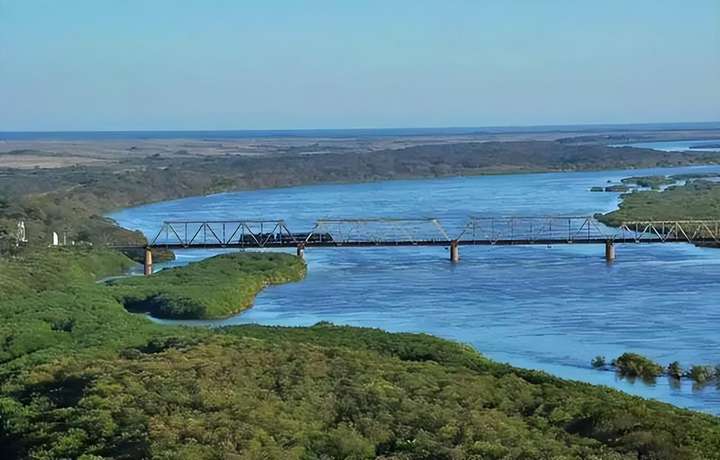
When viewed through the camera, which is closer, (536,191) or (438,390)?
(438,390)

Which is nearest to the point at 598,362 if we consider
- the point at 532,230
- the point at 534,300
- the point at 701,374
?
the point at 701,374

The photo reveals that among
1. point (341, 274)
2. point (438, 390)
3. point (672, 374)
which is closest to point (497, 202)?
point (341, 274)

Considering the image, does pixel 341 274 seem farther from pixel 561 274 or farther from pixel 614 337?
pixel 614 337

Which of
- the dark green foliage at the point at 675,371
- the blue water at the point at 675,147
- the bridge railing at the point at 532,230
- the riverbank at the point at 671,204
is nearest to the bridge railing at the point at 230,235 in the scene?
the bridge railing at the point at 532,230

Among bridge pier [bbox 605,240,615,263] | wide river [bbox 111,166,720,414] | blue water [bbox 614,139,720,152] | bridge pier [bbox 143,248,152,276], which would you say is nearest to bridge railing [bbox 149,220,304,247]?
wide river [bbox 111,166,720,414]

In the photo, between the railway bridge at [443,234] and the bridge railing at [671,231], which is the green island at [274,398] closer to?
the railway bridge at [443,234]
